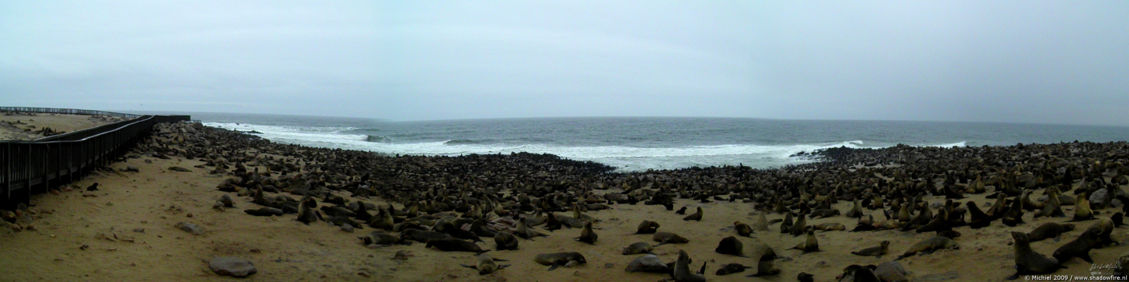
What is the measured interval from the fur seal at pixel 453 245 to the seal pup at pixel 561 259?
926 mm

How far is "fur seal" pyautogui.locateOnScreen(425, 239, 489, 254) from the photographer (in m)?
8.11

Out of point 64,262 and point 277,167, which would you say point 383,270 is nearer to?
point 64,262

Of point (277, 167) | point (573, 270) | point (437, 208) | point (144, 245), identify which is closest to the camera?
point (144, 245)

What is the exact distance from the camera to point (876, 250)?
7328 mm

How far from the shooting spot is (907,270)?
616 centimetres

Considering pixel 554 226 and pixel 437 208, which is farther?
pixel 437 208

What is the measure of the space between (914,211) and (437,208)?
27.2 feet

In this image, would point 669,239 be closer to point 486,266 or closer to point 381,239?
point 486,266

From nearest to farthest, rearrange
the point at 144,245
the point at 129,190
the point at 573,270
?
the point at 144,245, the point at 573,270, the point at 129,190

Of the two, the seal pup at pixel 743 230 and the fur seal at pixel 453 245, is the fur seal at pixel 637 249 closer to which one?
the fur seal at pixel 453 245

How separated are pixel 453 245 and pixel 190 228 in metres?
3.20

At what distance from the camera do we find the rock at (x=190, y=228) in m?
7.47

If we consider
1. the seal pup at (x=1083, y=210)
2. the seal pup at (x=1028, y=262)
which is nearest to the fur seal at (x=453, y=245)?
the seal pup at (x=1028, y=262)

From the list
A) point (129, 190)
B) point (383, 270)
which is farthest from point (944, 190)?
point (129, 190)
